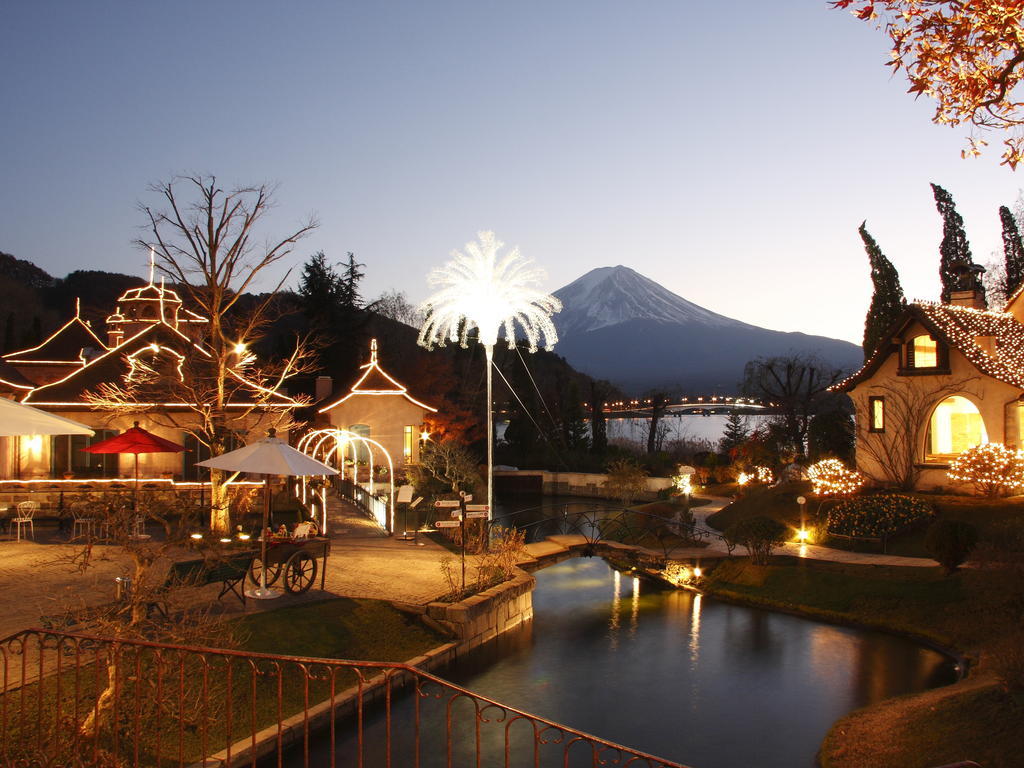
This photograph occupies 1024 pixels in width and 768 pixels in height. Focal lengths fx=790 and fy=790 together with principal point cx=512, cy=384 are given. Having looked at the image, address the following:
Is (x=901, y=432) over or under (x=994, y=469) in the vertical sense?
over

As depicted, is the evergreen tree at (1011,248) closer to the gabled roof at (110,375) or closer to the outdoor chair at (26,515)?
the gabled roof at (110,375)

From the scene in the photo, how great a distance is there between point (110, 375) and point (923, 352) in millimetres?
24547

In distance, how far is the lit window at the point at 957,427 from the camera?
2544 centimetres

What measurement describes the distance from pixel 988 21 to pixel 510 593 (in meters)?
11.6

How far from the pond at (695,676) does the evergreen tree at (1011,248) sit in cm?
2834

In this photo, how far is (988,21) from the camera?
596cm

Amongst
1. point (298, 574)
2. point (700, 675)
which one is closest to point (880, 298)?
point (700, 675)

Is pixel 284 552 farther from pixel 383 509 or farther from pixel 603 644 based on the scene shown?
pixel 383 509

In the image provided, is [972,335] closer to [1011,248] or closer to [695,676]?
[695,676]

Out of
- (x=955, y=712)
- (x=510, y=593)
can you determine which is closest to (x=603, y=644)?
(x=510, y=593)

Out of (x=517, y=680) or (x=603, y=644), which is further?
(x=603, y=644)

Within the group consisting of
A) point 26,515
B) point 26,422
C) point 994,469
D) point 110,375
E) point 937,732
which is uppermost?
point 110,375

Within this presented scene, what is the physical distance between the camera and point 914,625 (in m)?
14.9

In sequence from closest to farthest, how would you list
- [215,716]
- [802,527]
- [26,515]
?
[215,716] → [26,515] → [802,527]
